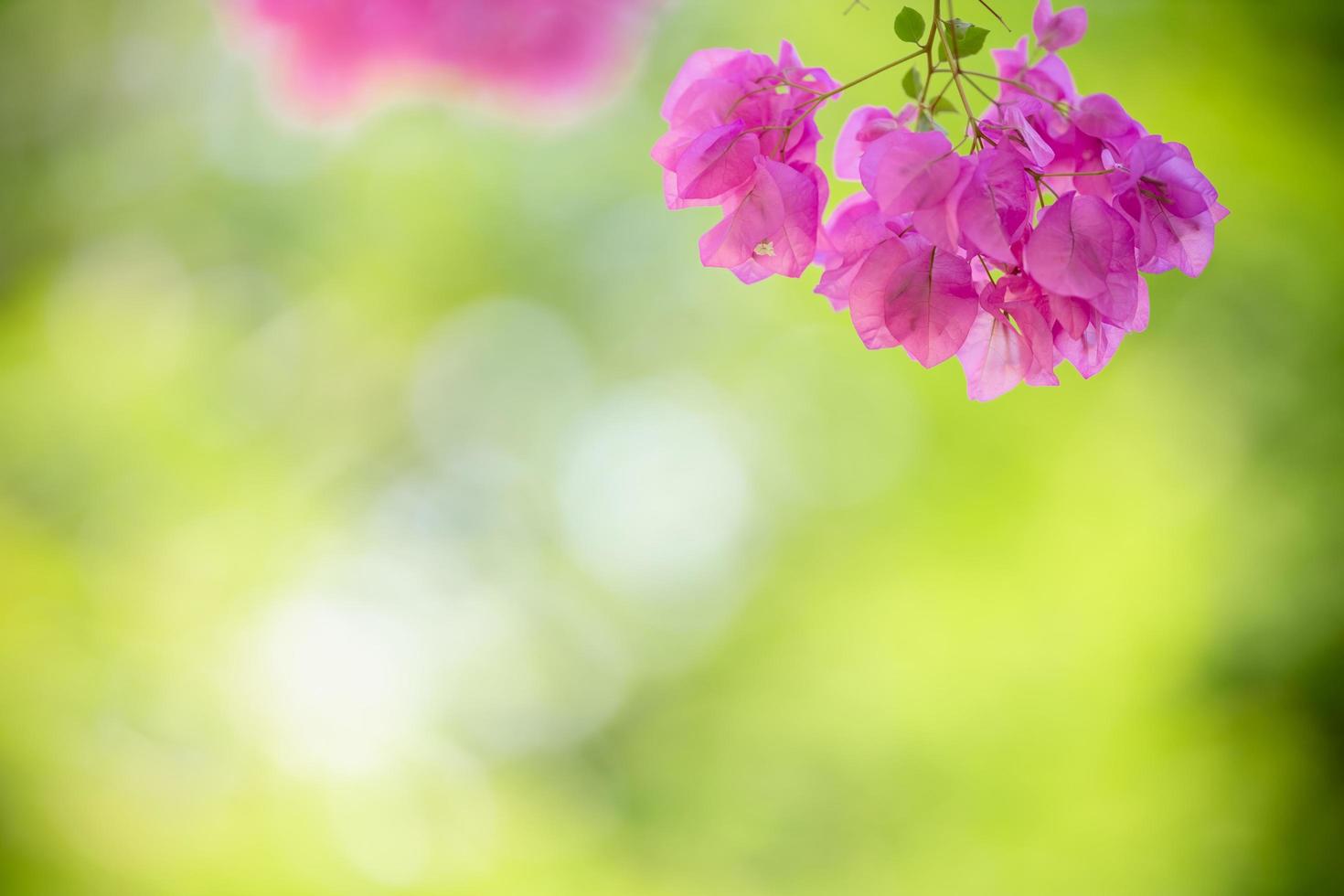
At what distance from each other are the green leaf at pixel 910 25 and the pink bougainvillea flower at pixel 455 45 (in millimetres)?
1248

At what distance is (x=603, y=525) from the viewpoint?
1.69 meters

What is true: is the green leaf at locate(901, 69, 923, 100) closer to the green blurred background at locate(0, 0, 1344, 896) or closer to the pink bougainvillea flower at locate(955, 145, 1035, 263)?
the pink bougainvillea flower at locate(955, 145, 1035, 263)

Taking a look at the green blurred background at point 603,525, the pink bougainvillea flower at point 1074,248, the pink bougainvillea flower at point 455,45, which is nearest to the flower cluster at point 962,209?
the pink bougainvillea flower at point 1074,248

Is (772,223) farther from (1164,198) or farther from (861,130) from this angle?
→ (1164,198)

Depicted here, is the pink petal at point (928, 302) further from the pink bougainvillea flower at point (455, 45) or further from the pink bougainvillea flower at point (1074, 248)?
the pink bougainvillea flower at point (455, 45)

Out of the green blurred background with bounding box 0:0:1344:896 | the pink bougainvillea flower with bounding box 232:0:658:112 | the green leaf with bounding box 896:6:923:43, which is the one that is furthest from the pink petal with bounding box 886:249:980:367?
the pink bougainvillea flower with bounding box 232:0:658:112

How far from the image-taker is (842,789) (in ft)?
5.43

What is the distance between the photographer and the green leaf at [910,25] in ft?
1.58

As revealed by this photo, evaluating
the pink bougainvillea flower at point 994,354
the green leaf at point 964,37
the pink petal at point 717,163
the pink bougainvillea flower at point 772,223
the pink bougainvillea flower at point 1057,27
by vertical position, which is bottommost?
the pink bougainvillea flower at point 994,354

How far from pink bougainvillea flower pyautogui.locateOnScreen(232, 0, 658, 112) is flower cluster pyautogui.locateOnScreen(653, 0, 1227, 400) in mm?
1224

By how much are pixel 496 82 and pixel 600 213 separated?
10.4 inches

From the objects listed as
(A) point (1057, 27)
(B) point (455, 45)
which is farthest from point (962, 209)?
(B) point (455, 45)

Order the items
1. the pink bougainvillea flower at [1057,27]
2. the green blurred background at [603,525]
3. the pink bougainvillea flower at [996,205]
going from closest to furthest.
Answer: the pink bougainvillea flower at [996,205] → the pink bougainvillea flower at [1057,27] → the green blurred background at [603,525]

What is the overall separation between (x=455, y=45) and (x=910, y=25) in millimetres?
1362
